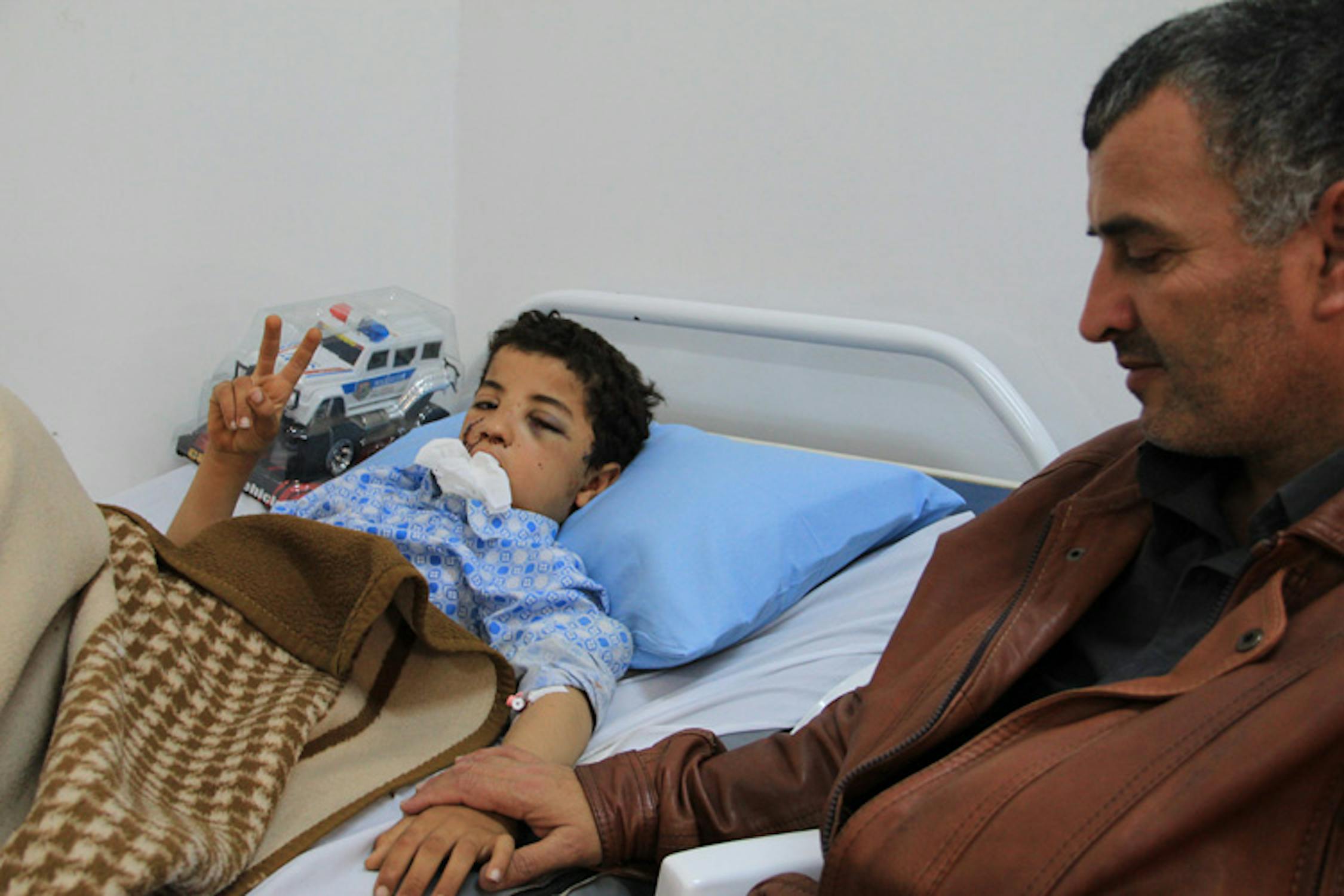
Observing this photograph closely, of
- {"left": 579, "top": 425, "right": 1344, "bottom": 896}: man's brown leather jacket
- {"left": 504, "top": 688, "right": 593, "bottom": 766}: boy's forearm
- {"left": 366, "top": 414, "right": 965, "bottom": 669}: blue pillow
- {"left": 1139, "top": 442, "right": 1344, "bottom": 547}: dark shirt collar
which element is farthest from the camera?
{"left": 366, "top": 414, "right": 965, "bottom": 669}: blue pillow

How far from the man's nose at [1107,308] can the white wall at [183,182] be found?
6.35ft

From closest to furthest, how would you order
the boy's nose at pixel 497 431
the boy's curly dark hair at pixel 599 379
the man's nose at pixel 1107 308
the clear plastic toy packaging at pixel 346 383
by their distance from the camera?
the man's nose at pixel 1107 308, the boy's nose at pixel 497 431, the boy's curly dark hair at pixel 599 379, the clear plastic toy packaging at pixel 346 383

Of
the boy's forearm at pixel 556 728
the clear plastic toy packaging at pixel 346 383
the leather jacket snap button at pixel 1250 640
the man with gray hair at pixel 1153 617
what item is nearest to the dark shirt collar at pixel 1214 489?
the man with gray hair at pixel 1153 617

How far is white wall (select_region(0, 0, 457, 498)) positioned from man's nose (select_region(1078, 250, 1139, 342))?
1.94 metres

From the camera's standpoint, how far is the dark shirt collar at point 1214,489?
0.96m

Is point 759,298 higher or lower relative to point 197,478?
higher

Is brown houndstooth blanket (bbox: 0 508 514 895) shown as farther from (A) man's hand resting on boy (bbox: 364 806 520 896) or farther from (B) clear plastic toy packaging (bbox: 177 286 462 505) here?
(B) clear plastic toy packaging (bbox: 177 286 462 505)

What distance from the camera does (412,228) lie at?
2.99 metres

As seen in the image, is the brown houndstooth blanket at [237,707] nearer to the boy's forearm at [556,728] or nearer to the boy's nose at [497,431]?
the boy's forearm at [556,728]

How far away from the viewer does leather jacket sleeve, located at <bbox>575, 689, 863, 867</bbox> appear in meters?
1.28

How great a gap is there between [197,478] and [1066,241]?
160cm

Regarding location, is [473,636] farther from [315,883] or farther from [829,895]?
[829,895]

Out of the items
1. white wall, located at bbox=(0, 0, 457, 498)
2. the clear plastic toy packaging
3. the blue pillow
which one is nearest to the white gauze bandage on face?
the blue pillow

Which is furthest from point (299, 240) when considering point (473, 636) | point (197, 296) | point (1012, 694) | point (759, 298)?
point (1012, 694)
